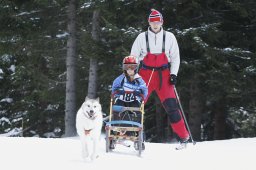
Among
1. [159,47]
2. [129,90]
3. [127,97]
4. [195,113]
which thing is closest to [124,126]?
[127,97]

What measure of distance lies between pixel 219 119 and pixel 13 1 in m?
8.43

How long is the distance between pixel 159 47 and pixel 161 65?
33cm

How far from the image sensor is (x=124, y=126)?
25.6 ft

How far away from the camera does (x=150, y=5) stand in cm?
1328

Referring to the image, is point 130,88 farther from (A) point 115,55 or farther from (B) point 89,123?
(A) point 115,55

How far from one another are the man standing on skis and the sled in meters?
0.98

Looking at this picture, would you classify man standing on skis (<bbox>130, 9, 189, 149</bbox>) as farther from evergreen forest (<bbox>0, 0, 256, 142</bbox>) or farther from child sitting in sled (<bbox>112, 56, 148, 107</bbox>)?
evergreen forest (<bbox>0, 0, 256, 142</bbox>)

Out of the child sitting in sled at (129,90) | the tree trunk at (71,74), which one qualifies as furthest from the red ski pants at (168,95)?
the tree trunk at (71,74)

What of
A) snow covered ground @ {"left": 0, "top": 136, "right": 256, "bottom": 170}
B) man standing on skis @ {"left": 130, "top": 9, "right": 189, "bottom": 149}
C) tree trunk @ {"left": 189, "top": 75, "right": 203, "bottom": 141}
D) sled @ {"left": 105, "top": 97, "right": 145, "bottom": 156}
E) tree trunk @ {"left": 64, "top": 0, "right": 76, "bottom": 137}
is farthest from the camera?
tree trunk @ {"left": 64, "top": 0, "right": 76, "bottom": 137}

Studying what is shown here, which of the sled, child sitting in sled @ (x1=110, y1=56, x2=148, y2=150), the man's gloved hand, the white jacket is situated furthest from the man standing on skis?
the sled

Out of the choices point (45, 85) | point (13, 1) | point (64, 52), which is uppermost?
point (13, 1)

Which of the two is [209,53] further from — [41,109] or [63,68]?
[41,109]

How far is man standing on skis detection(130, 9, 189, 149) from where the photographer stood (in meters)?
8.61

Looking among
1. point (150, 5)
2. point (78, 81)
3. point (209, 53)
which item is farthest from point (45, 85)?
point (209, 53)
